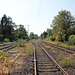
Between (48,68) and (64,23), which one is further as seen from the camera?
(64,23)

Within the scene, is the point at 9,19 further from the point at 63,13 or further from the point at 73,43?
the point at 73,43

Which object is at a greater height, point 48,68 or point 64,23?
point 64,23

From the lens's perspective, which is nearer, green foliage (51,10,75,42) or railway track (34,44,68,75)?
railway track (34,44,68,75)

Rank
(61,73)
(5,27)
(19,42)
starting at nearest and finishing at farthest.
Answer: (61,73) → (19,42) → (5,27)

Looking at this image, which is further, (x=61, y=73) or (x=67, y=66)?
(x=67, y=66)

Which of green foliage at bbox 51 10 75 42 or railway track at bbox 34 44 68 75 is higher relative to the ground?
green foliage at bbox 51 10 75 42

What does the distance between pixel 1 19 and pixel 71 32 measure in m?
38.2

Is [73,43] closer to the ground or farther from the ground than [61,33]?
closer to the ground

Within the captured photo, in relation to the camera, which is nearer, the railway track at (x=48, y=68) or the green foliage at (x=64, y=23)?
the railway track at (x=48, y=68)

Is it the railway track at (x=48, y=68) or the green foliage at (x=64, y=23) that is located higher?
the green foliage at (x=64, y=23)

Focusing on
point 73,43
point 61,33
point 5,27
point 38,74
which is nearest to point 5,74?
point 38,74

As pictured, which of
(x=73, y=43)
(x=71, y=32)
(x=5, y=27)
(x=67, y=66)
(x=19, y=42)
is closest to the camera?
(x=67, y=66)

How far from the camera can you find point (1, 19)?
163 ft

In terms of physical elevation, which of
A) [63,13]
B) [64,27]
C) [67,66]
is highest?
[63,13]
